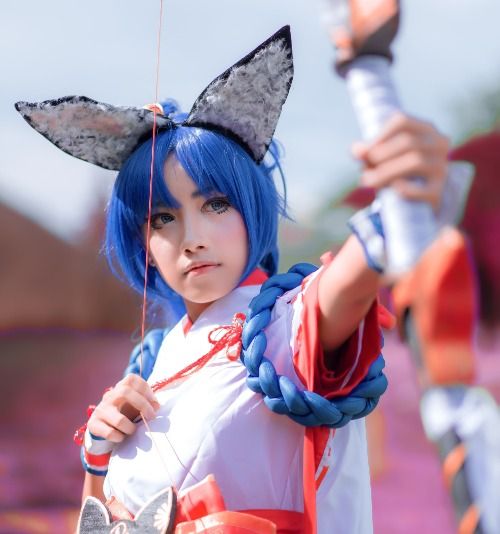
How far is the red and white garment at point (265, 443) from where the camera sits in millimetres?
860

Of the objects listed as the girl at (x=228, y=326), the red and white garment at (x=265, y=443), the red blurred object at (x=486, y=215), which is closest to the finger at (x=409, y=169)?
the girl at (x=228, y=326)

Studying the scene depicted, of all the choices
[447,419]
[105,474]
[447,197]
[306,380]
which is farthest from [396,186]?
[105,474]

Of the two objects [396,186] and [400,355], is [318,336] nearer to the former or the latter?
[396,186]

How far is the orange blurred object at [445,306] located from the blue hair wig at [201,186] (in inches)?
16.9

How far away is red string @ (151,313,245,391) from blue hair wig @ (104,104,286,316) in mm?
A: 86

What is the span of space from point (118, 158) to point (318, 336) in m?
0.44

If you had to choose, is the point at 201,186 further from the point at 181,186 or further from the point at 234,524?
the point at 234,524

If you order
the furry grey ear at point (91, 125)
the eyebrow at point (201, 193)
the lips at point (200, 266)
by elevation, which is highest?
the furry grey ear at point (91, 125)

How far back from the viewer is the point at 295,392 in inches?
33.1

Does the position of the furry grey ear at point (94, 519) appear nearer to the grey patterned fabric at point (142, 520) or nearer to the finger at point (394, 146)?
the grey patterned fabric at point (142, 520)

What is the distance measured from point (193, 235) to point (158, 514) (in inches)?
12.5

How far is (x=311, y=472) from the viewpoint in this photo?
856mm

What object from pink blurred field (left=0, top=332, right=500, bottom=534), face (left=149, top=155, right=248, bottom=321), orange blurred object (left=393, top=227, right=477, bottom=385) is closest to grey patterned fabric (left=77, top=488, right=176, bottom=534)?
face (left=149, top=155, right=248, bottom=321)

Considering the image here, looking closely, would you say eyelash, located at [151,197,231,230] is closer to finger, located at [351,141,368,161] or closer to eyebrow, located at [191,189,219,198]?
eyebrow, located at [191,189,219,198]
